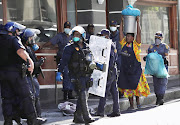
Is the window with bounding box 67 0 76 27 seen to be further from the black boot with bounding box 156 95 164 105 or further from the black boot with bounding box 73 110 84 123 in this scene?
the black boot with bounding box 73 110 84 123

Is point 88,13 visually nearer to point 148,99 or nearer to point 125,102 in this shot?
point 148,99

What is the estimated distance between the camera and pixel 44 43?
1402cm

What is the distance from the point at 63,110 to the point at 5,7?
13.2 ft

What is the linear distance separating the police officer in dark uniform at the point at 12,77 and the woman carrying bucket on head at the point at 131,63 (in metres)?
3.74

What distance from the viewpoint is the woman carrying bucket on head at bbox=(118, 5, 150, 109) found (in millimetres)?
11648

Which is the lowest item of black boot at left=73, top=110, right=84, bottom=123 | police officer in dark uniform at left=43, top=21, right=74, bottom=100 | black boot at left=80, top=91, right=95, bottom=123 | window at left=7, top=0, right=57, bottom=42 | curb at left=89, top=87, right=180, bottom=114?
curb at left=89, top=87, right=180, bottom=114

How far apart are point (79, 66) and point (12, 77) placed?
1.39 meters

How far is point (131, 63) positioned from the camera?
38.5 feet

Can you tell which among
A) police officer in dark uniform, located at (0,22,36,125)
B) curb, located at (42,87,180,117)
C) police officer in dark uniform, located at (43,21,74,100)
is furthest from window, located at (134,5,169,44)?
police officer in dark uniform, located at (0,22,36,125)

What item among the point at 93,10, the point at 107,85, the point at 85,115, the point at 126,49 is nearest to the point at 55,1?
the point at 93,10

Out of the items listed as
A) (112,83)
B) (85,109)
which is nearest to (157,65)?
(112,83)

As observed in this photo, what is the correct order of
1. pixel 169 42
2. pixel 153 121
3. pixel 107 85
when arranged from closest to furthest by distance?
pixel 153 121 → pixel 107 85 → pixel 169 42

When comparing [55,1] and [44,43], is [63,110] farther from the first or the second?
[55,1]

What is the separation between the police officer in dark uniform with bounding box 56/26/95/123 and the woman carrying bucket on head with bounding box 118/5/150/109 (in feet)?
8.05
